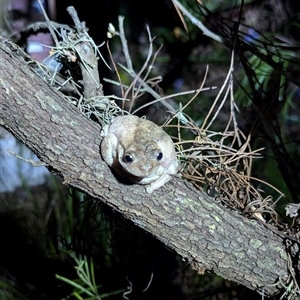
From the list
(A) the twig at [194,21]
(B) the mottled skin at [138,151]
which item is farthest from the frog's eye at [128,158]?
(A) the twig at [194,21]

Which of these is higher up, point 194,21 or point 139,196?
point 194,21

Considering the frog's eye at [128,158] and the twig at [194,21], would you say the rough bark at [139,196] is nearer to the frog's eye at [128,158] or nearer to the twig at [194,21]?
the frog's eye at [128,158]

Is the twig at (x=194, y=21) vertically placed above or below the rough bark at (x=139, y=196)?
above

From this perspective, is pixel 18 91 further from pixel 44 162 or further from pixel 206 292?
pixel 206 292

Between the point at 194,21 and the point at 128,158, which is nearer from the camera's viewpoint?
the point at 128,158

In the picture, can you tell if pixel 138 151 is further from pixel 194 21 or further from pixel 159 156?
pixel 194 21

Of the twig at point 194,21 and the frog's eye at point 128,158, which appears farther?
the twig at point 194,21

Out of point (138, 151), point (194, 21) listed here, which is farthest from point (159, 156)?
point (194, 21)
